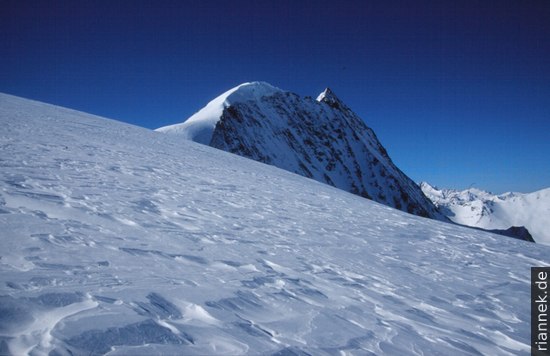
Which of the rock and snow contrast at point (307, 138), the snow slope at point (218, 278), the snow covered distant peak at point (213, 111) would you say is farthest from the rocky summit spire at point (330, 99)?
the snow slope at point (218, 278)

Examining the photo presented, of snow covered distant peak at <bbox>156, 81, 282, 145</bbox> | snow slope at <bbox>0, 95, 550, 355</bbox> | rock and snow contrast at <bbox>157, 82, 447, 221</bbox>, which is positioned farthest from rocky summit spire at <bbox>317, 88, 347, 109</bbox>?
snow slope at <bbox>0, 95, 550, 355</bbox>

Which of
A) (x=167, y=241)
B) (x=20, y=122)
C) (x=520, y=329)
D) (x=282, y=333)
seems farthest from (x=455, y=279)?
(x=20, y=122)

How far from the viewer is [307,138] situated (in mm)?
145000

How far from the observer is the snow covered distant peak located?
80344mm

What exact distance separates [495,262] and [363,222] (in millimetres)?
3116

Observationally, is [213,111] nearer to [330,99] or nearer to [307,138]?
[307,138]

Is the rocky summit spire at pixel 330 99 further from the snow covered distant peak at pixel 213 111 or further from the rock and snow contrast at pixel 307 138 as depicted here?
the snow covered distant peak at pixel 213 111

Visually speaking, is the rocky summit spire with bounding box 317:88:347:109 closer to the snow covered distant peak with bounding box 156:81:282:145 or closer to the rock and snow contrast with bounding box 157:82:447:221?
the rock and snow contrast with bounding box 157:82:447:221

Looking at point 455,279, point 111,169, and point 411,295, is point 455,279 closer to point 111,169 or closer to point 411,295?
Result: point 411,295

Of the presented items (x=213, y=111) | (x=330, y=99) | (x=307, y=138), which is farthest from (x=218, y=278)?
(x=330, y=99)

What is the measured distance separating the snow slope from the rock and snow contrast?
2908 inches

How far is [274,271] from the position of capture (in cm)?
393

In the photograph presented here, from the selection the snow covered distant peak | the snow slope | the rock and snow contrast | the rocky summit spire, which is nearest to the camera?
the snow slope

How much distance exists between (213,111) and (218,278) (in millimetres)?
105093
